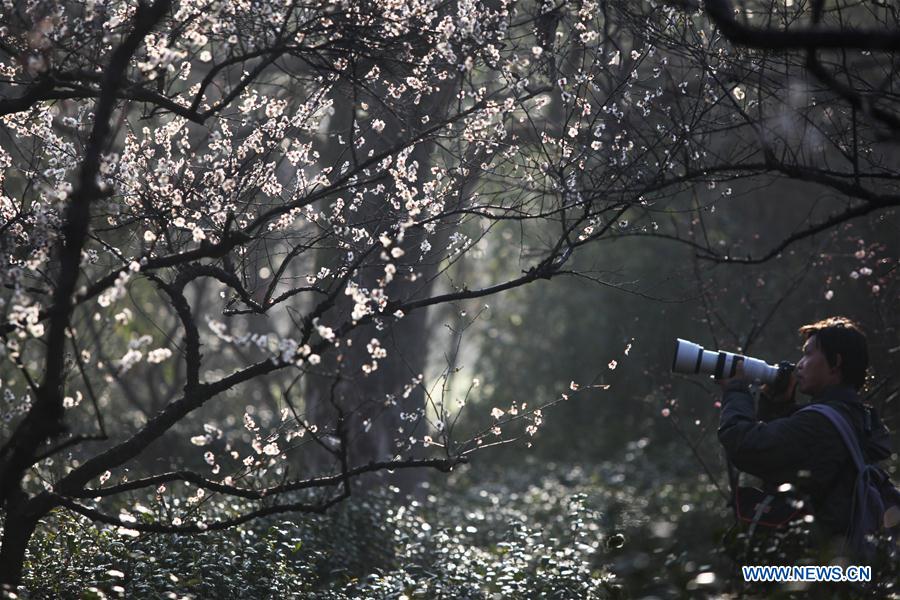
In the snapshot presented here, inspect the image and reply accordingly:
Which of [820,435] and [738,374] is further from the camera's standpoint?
[738,374]

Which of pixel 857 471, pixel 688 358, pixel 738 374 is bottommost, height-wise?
pixel 857 471

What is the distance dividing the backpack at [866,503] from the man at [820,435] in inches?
1.5

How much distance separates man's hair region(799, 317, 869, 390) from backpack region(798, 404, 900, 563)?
0.82 feet

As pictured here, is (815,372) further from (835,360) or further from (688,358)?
(688,358)

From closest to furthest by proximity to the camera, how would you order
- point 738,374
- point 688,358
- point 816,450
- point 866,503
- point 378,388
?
point 866,503, point 816,450, point 738,374, point 688,358, point 378,388

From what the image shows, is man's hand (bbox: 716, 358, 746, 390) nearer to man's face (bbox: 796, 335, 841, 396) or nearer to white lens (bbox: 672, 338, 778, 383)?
white lens (bbox: 672, 338, 778, 383)

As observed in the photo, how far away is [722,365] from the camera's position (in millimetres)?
4723

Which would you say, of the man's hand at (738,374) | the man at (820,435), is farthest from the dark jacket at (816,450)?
the man's hand at (738,374)

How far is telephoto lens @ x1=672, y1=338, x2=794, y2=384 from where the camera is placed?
4.64 meters

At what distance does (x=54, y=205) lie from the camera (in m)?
4.60

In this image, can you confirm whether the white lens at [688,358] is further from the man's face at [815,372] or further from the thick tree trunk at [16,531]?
the thick tree trunk at [16,531]

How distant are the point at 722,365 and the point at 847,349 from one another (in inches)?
23.9

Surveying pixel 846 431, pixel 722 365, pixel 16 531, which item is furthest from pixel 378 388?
pixel 846 431

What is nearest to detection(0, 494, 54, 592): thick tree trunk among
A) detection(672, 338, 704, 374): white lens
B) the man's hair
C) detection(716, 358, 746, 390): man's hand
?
detection(672, 338, 704, 374): white lens
